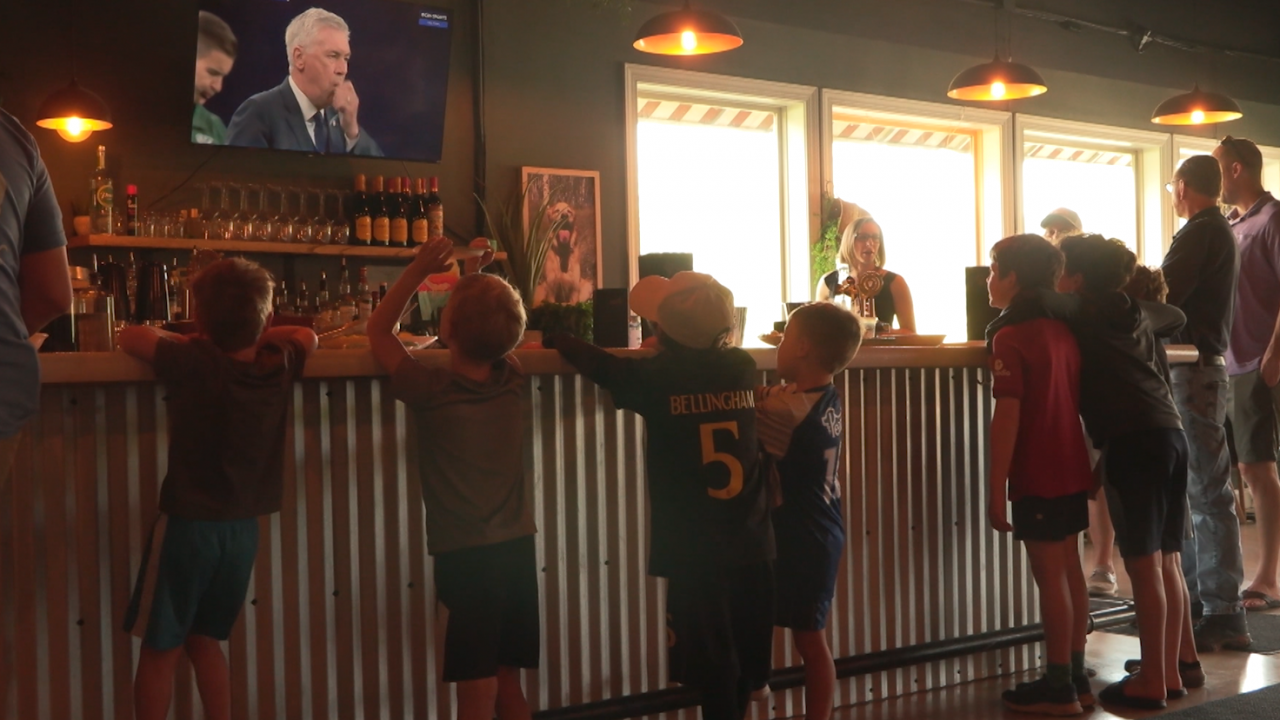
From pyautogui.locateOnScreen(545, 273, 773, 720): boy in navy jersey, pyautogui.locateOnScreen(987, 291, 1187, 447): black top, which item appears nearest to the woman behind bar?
pyautogui.locateOnScreen(987, 291, 1187, 447): black top

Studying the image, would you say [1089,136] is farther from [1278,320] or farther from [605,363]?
[605,363]

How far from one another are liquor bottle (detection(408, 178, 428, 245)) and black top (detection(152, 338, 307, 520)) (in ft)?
10.4

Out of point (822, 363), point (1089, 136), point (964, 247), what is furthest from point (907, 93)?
point (822, 363)

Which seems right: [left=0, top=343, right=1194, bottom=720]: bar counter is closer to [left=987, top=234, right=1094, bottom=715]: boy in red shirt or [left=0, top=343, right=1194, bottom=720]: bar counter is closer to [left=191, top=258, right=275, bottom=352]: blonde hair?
[left=191, top=258, right=275, bottom=352]: blonde hair

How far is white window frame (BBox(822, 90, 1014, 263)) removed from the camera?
739 cm

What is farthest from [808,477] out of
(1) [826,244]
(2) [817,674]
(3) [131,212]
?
(1) [826,244]

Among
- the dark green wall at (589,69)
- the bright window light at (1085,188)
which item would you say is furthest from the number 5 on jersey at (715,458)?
the bright window light at (1085,188)

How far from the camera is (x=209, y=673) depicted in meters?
2.37

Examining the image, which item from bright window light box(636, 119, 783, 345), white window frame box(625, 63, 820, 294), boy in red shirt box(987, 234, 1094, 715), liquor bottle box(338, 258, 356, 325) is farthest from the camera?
bright window light box(636, 119, 783, 345)

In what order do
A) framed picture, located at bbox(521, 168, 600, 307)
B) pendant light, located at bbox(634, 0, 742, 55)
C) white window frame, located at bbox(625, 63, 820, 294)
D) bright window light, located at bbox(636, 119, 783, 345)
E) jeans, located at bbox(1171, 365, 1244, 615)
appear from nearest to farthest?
jeans, located at bbox(1171, 365, 1244, 615) < pendant light, located at bbox(634, 0, 742, 55) < framed picture, located at bbox(521, 168, 600, 307) < white window frame, located at bbox(625, 63, 820, 294) < bright window light, located at bbox(636, 119, 783, 345)

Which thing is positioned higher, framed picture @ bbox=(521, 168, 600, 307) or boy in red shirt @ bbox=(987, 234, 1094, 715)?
framed picture @ bbox=(521, 168, 600, 307)

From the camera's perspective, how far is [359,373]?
2582 mm

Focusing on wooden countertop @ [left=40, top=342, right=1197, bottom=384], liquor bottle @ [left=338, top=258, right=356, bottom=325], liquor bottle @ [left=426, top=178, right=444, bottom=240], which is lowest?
wooden countertop @ [left=40, top=342, right=1197, bottom=384]

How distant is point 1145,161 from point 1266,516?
491cm
